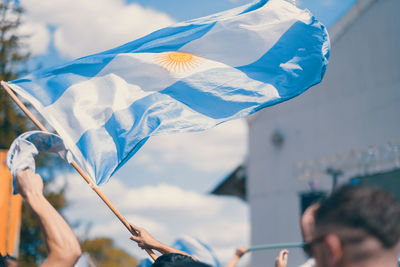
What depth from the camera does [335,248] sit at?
171cm

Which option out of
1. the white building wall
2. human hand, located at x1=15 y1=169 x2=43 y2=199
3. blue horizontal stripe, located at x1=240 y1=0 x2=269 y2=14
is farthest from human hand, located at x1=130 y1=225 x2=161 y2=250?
A: the white building wall

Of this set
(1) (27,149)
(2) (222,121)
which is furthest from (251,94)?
(1) (27,149)

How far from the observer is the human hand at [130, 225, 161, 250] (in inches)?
134

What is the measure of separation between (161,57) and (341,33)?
1403 cm

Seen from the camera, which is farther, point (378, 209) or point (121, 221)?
point (121, 221)

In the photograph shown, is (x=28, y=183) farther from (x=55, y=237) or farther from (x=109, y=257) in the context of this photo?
(x=109, y=257)

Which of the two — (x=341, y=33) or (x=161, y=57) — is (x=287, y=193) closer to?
(x=341, y=33)

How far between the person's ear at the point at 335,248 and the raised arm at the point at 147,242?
1743 millimetres

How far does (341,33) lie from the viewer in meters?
17.8

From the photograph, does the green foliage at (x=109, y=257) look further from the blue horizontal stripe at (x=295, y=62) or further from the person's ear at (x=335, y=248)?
the person's ear at (x=335, y=248)

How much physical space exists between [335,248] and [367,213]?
136mm

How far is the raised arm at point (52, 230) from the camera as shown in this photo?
1.97m

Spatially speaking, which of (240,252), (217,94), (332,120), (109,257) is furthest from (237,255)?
(109,257)

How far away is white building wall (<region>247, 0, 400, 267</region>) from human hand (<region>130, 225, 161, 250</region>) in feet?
40.4
